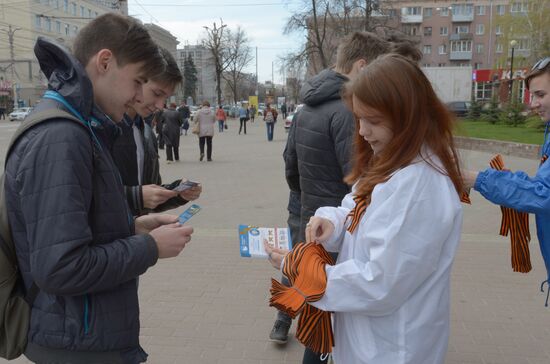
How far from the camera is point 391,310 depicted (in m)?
1.58

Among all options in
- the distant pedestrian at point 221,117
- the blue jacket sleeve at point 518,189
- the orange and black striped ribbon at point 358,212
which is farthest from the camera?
the distant pedestrian at point 221,117

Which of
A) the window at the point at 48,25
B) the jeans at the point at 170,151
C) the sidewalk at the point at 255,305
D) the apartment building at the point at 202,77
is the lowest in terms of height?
the sidewalk at the point at 255,305

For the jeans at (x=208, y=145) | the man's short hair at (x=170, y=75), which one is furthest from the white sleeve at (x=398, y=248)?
the jeans at (x=208, y=145)

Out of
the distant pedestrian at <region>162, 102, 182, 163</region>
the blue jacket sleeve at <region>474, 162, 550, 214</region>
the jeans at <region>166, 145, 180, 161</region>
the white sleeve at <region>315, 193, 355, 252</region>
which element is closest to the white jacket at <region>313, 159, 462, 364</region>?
the white sleeve at <region>315, 193, 355, 252</region>

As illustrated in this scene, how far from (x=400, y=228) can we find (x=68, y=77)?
44.5 inches

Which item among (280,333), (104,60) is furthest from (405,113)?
(280,333)

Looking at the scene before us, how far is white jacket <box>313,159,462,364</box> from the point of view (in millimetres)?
1490

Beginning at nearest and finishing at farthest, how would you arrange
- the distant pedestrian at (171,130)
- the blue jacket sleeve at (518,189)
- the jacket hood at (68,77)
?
the jacket hood at (68,77)
the blue jacket sleeve at (518,189)
the distant pedestrian at (171,130)

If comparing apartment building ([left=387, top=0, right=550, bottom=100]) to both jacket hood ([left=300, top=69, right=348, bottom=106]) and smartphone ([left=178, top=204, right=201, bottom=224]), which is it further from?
A: smartphone ([left=178, top=204, right=201, bottom=224])

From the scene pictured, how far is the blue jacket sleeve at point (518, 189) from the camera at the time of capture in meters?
2.14

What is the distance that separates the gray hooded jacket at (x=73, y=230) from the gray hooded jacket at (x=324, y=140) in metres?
1.37

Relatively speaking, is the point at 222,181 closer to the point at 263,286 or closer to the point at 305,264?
the point at 263,286

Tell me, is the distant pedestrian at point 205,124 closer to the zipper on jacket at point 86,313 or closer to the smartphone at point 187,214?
the smartphone at point 187,214

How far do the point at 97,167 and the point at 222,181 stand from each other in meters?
9.52
